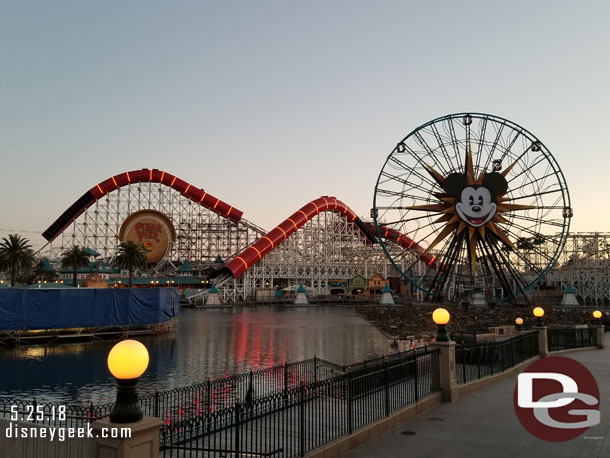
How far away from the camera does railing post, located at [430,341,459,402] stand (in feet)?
42.7

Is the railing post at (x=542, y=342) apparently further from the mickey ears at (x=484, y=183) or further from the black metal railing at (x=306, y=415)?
the mickey ears at (x=484, y=183)

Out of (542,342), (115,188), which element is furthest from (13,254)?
(542,342)

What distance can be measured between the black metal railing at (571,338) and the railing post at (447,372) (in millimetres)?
12260

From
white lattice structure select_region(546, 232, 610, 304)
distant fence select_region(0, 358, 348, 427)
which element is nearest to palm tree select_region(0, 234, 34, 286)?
distant fence select_region(0, 358, 348, 427)

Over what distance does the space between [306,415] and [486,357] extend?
849 centimetres

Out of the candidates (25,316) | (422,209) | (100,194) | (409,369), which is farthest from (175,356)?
(100,194)

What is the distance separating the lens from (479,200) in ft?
146

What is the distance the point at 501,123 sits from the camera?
4712 cm

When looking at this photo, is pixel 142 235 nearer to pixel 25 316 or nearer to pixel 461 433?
pixel 25 316

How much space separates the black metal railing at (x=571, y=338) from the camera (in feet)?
76.7

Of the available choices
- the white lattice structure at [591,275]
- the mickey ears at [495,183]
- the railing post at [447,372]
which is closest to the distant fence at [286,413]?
the railing post at [447,372]

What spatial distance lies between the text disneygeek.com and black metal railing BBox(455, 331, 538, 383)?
11058 mm

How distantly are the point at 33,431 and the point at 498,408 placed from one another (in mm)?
10142

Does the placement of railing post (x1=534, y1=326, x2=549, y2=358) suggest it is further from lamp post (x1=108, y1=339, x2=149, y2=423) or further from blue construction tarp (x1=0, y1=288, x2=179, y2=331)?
blue construction tarp (x1=0, y1=288, x2=179, y2=331)
